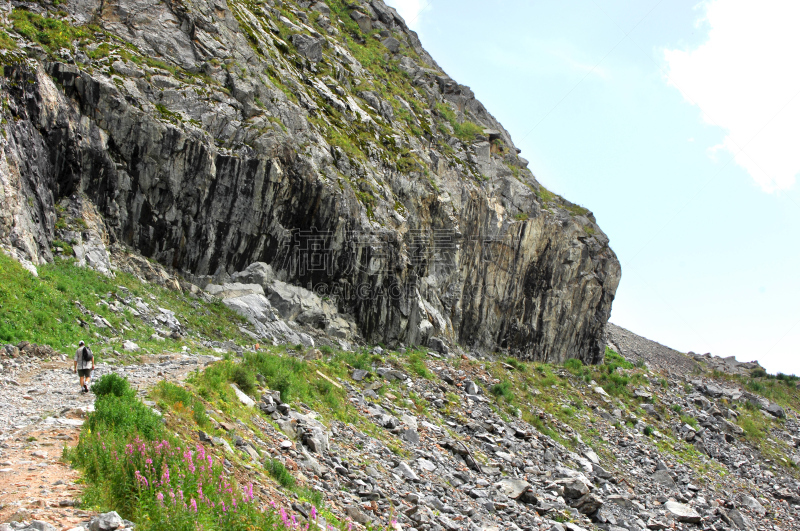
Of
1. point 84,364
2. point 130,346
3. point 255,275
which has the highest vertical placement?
point 255,275

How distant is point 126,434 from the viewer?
6953 mm

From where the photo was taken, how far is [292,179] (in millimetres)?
26891

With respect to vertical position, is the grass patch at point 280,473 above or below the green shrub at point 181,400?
below

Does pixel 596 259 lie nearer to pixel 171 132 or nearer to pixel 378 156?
pixel 378 156

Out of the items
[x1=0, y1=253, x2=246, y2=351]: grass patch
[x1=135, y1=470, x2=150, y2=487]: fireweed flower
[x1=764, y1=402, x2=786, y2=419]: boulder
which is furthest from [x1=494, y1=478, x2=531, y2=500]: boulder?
[x1=764, y1=402, x2=786, y2=419]: boulder

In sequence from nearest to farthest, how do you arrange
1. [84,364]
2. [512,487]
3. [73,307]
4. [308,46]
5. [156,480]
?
[156,480]
[84,364]
[512,487]
[73,307]
[308,46]

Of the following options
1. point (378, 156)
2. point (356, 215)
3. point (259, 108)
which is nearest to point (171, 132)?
point (259, 108)

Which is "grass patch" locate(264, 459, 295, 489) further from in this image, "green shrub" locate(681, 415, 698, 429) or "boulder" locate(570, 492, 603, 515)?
"green shrub" locate(681, 415, 698, 429)

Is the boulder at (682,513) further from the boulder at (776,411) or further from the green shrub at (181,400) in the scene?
the boulder at (776,411)

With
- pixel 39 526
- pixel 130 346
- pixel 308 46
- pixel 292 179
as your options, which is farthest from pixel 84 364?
pixel 308 46

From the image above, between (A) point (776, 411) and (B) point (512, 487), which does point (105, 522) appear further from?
(A) point (776, 411)

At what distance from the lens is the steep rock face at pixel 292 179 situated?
22.0m

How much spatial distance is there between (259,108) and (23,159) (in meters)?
12.1

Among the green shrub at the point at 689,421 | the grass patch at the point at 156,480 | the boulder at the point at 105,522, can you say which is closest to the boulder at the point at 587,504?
the grass patch at the point at 156,480
